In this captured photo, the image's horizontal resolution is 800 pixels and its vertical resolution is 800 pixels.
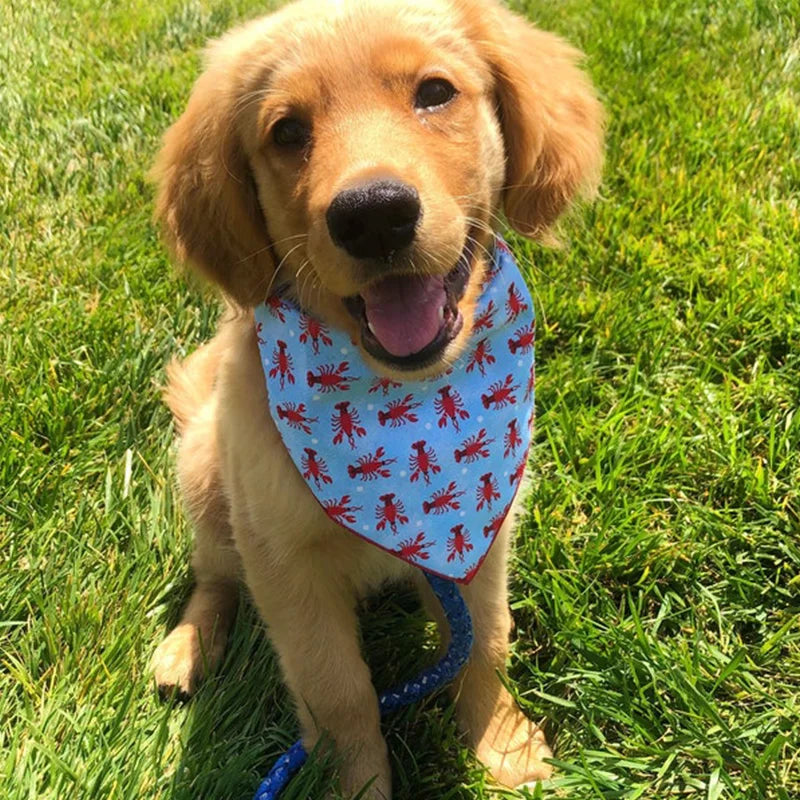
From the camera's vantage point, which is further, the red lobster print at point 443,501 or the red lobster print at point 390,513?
the red lobster print at point 443,501

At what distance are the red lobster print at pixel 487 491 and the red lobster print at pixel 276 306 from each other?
2.23 ft

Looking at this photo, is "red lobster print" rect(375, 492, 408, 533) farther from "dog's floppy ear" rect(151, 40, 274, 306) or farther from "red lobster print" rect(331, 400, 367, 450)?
"dog's floppy ear" rect(151, 40, 274, 306)

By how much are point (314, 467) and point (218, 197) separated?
715 mm

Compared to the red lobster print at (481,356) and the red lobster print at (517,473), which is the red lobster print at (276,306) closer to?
the red lobster print at (481,356)

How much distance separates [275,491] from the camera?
6.93 ft

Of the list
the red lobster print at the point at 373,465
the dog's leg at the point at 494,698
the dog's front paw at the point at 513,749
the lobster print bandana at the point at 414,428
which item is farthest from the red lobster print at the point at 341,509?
the dog's front paw at the point at 513,749

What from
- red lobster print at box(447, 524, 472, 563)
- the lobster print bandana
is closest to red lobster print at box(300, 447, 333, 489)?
the lobster print bandana

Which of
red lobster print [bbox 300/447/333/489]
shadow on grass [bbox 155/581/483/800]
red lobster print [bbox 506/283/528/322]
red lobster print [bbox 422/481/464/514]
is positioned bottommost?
shadow on grass [bbox 155/581/483/800]

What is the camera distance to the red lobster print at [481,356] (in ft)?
7.32

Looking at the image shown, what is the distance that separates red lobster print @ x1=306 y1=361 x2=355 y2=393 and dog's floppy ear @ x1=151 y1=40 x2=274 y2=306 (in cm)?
25

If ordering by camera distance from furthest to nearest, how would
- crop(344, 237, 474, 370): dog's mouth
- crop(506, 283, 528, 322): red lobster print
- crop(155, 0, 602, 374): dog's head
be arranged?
crop(506, 283, 528, 322): red lobster print → crop(344, 237, 474, 370): dog's mouth → crop(155, 0, 602, 374): dog's head

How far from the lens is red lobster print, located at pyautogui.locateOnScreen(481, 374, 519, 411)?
2.26 metres

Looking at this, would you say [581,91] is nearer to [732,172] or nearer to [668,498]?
[668,498]

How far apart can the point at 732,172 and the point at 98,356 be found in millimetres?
2684
